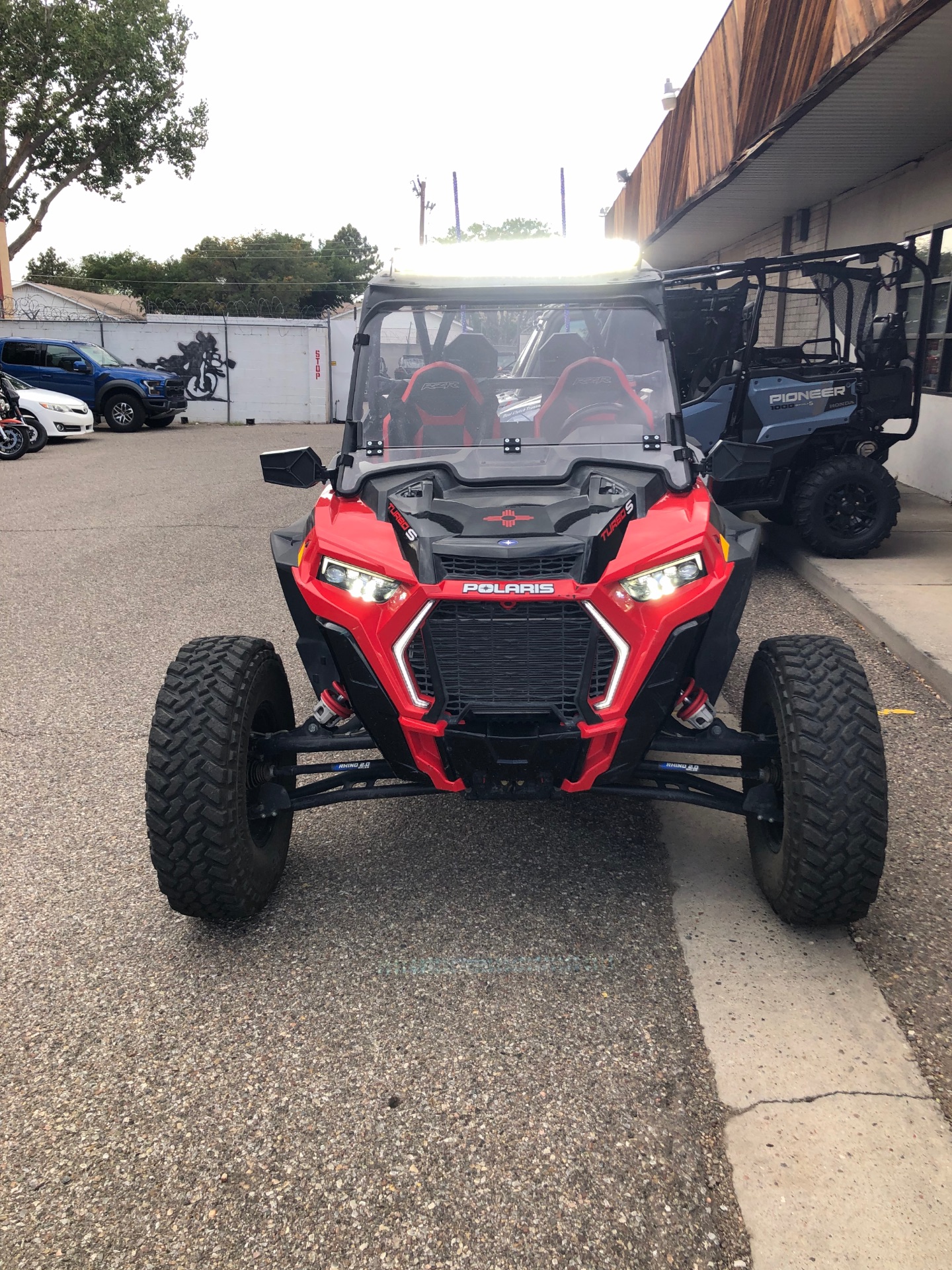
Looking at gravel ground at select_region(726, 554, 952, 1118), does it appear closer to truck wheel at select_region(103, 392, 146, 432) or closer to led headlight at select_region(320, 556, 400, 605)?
led headlight at select_region(320, 556, 400, 605)

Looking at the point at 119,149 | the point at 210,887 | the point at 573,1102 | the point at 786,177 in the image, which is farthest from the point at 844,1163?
the point at 119,149

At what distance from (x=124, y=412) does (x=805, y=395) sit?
1851cm

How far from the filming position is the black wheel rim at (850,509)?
830 cm

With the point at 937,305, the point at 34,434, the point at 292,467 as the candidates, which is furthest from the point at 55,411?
the point at 292,467

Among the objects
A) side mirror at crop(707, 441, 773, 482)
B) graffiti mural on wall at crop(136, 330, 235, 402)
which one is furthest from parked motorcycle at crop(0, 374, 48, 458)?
side mirror at crop(707, 441, 773, 482)

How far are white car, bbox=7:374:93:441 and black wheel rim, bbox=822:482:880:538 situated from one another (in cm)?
1581

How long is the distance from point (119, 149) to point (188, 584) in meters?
29.9

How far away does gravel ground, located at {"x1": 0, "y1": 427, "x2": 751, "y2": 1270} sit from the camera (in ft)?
7.20

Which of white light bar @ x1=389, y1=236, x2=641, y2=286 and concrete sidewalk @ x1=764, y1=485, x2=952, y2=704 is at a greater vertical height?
white light bar @ x1=389, y1=236, x2=641, y2=286

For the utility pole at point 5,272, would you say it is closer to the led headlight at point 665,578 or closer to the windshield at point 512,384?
the windshield at point 512,384

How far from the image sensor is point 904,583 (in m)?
7.42


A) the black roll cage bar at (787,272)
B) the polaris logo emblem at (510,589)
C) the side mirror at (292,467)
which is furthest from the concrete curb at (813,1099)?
the black roll cage bar at (787,272)

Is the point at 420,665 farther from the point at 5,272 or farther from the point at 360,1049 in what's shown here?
the point at 5,272

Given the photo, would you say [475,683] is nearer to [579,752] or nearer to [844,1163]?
[579,752]
